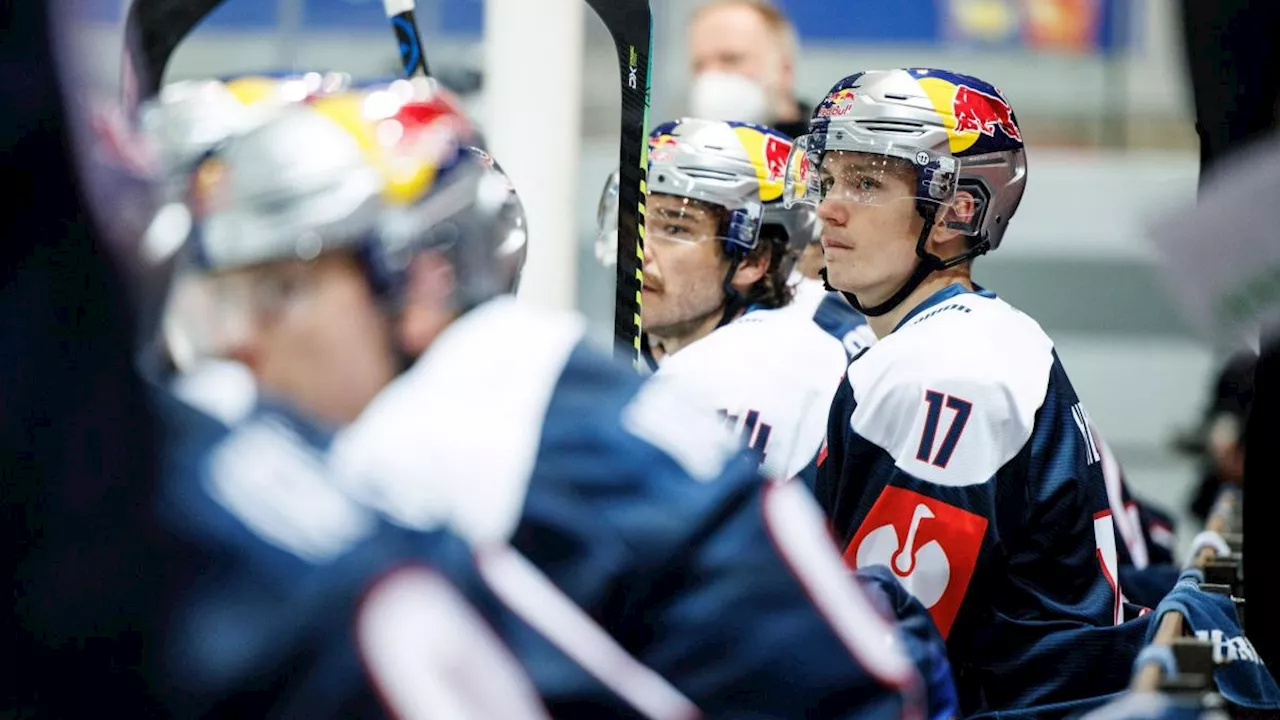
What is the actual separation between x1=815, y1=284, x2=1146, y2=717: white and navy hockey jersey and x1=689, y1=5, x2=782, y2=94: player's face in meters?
2.27

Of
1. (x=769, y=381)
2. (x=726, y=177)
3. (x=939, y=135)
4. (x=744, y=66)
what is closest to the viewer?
(x=939, y=135)

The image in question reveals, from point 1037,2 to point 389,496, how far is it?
7.29m

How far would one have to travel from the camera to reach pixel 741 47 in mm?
4727

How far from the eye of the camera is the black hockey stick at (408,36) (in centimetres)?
313

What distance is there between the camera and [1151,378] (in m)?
8.43

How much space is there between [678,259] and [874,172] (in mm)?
741

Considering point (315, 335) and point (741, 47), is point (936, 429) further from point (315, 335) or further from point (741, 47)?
point (741, 47)

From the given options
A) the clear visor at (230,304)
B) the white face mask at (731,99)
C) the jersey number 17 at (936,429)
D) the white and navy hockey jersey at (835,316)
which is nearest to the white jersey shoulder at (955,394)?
the jersey number 17 at (936,429)

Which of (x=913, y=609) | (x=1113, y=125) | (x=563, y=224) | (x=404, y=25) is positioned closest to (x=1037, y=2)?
(x=1113, y=125)

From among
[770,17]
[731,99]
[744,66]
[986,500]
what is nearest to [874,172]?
[986,500]

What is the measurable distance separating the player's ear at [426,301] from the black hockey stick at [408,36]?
1803mm

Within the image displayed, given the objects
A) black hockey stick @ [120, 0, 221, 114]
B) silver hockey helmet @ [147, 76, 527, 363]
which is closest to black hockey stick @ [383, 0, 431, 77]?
black hockey stick @ [120, 0, 221, 114]

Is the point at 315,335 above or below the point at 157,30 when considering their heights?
above

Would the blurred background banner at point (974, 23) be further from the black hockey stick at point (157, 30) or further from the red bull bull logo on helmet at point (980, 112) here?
the black hockey stick at point (157, 30)
